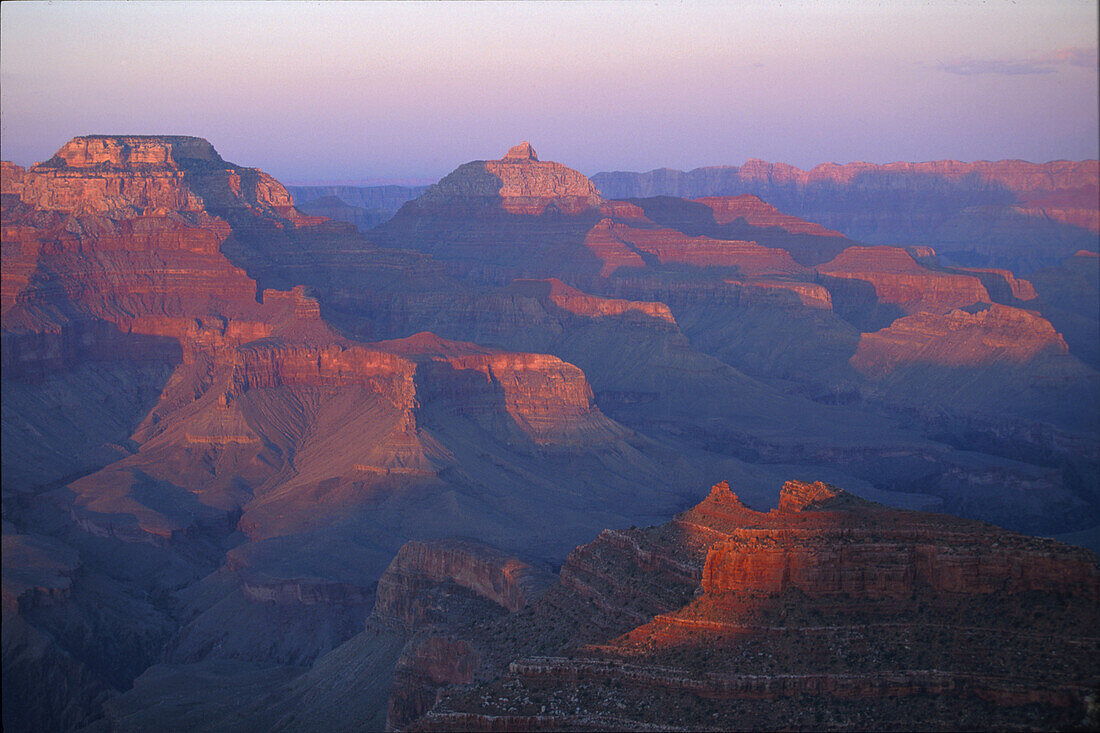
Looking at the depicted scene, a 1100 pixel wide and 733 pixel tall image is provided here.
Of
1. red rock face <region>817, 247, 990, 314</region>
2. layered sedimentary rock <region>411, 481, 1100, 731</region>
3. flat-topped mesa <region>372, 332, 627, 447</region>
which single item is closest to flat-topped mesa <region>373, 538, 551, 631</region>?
layered sedimentary rock <region>411, 481, 1100, 731</region>

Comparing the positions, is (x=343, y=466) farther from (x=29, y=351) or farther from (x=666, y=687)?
(x=666, y=687)

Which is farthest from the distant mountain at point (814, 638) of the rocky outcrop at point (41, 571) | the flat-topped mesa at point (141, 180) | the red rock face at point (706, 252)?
the red rock face at point (706, 252)

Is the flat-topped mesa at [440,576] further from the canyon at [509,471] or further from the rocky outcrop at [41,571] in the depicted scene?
the rocky outcrop at [41,571]

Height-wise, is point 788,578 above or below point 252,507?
above

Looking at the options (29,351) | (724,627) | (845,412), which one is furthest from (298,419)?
(724,627)

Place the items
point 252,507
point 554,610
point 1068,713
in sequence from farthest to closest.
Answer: point 252,507 → point 554,610 → point 1068,713

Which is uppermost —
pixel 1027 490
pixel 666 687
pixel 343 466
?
pixel 666 687
